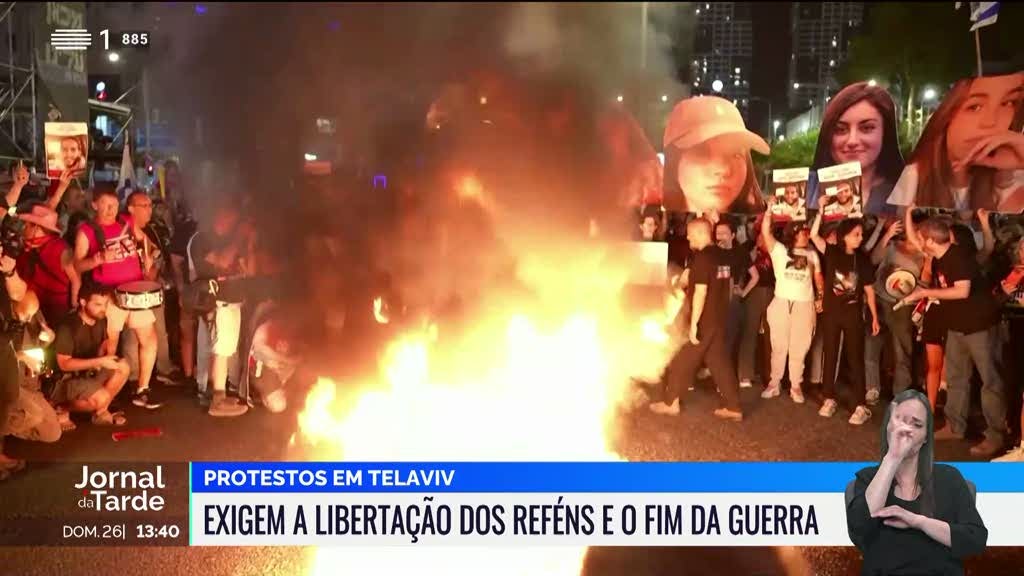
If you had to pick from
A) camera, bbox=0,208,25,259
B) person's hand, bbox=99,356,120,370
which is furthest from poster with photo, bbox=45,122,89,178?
person's hand, bbox=99,356,120,370

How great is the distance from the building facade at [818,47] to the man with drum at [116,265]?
142 inches

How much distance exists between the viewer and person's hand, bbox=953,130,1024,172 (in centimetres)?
391

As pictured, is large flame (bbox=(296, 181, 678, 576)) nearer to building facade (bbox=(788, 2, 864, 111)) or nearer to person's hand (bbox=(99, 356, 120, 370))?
person's hand (bbox=(99, 356, 120, 370))

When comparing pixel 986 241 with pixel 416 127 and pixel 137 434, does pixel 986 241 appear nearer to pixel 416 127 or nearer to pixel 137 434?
pixel 416 127

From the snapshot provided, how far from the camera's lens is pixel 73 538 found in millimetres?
3160

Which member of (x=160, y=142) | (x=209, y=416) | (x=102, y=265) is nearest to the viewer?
(x=160, y=142)

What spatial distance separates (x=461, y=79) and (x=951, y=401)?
323 centimetres

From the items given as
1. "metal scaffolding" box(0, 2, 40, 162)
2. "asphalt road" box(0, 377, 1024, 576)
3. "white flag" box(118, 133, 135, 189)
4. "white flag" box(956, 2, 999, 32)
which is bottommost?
"asphalt road" box(0, 377, 1024, 576)

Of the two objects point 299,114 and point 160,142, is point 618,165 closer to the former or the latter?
point 299,114

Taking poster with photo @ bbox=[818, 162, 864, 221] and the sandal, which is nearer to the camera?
the sandal

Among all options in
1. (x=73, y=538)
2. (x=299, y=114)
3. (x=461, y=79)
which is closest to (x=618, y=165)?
(x=461, y=79)

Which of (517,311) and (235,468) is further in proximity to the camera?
(517,311)

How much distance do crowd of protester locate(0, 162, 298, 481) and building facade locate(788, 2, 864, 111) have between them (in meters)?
3.19

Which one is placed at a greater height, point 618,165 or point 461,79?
point 461,79
